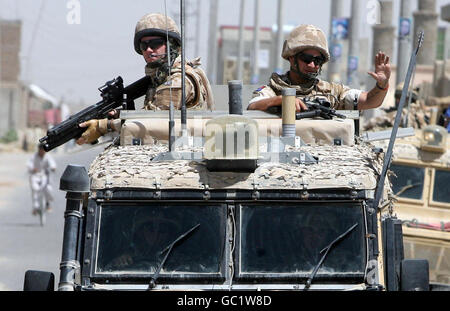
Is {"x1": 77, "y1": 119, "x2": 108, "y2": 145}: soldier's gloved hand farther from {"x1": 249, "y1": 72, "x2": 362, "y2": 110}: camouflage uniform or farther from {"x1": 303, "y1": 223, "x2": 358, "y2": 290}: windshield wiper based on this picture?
{"x1": 303, "y1": 223, "x2": 358, "y2": 290}: windshield wiper

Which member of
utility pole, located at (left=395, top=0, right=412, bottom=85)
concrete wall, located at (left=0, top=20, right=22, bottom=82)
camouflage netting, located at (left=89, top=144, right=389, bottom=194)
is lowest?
camouflage netting, located at (left=89, top=144, right=389, bottom=194)

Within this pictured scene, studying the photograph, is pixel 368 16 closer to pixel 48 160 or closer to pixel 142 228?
pixel 142 228

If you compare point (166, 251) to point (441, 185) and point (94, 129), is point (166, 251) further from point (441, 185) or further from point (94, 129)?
point (441, 185)

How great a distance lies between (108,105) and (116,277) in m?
2.78

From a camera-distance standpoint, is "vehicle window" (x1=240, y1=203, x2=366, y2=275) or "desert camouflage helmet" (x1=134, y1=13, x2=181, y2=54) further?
"desert camouflage helmet" (x1=134, y1=13, x2=181, y2=54)

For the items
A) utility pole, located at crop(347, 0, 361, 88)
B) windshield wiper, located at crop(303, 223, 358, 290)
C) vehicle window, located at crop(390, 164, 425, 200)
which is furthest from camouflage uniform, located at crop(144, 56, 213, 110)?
utility pole, located at crop(347, 0, 361, 88)

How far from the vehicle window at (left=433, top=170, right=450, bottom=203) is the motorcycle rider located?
12.1 m

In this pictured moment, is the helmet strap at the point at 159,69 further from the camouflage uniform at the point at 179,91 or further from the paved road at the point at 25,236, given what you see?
the paved road at the point at 25,236

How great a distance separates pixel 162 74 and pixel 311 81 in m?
1.17

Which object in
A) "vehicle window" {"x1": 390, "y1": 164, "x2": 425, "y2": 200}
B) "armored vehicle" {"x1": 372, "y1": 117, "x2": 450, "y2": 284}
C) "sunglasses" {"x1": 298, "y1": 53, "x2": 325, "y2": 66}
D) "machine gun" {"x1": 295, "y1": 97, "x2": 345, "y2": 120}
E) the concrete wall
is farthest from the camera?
the concrete wall

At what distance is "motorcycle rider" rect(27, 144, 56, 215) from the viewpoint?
85.7ft

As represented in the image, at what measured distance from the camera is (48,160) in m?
26.8

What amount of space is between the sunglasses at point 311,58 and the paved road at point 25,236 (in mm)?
1842

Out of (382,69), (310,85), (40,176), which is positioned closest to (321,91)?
(310,85)
